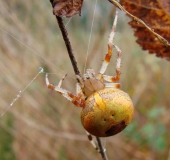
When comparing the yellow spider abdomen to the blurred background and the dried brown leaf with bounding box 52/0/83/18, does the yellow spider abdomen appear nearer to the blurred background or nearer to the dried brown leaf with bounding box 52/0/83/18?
the dried brown leaf with bounding box 52/0/83/18

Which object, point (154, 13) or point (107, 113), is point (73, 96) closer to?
point (107, 113)

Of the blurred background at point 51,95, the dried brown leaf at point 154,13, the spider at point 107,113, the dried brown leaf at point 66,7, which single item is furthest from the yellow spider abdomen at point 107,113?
the blurred background at point 51,95

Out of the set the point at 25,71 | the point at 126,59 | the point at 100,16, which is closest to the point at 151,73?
the point at 126,59

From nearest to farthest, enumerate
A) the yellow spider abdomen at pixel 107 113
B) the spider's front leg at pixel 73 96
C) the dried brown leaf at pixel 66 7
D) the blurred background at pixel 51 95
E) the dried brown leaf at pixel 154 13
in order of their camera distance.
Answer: the dried brown leaf at pixel 66 7
the dried brown leaf at pixel 154 13
the yellow spider abdomen at pixel 107 113
the spider's front leg at pixel 73 96
the blurred background at pixel 51 95

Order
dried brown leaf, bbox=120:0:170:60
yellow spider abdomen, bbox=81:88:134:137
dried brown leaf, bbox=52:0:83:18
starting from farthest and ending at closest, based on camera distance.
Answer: yellow spider abdomen, bbox=81:88:134:137, dried brown leaf, bbox=120:0:170:60, dried brown leaf, bbox=52:0:83:18

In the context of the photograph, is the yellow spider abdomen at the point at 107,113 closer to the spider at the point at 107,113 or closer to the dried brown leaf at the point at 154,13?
the spider at the point at 107,113

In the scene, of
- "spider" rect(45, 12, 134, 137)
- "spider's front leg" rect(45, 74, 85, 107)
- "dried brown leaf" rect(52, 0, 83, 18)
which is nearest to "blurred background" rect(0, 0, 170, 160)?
"spider's front leg" rect(45, 74, 85, 107)

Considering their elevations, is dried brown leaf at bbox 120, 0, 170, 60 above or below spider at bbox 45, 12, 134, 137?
above
